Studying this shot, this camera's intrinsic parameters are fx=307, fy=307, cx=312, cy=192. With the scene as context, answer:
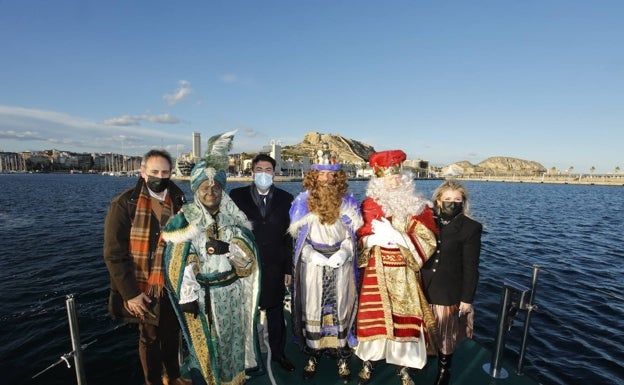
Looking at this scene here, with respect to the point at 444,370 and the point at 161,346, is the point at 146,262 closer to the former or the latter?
the point at 161,346

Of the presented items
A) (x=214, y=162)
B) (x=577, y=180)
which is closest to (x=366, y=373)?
(x=214, y=162)

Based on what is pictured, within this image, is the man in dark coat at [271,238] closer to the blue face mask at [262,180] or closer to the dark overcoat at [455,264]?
the blue face mask at [262,180]

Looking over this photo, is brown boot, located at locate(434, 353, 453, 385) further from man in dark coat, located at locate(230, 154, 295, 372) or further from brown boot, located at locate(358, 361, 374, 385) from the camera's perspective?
man in dark coat, located at locate(230, 154, 295, 372)

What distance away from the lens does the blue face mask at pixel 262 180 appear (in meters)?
3.75

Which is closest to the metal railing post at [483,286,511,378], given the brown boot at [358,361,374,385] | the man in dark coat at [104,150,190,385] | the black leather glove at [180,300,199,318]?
the brown boot at [358,361,374,385]

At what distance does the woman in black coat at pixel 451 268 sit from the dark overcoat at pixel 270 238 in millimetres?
1663

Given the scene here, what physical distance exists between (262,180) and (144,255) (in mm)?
1496

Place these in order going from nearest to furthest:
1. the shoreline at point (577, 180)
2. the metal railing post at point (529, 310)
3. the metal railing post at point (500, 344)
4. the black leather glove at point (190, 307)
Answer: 1. the black leather glove at point (190, 307)
2. the metal railing post at point (529, 310)
3. the metal railing post at point (500, 344)
4. the shoreline at point (577, 180)

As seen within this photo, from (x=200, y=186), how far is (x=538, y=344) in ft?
30.7

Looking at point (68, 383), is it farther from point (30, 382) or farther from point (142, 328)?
point (142, 328)

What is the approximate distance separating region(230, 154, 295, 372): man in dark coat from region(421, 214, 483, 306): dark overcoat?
5.54ft

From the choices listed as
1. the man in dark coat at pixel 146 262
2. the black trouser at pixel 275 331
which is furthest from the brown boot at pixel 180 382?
the black trouser at pixel 275 331

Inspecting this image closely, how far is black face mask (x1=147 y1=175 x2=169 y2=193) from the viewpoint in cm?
326

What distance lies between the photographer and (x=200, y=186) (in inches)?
117
